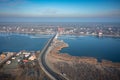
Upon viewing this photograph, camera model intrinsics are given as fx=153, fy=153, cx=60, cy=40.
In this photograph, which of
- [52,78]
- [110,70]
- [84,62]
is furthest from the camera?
[84,62]

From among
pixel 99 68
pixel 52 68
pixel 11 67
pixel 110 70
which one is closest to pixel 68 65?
pixel 52 68

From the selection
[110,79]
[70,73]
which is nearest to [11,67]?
[70,73]

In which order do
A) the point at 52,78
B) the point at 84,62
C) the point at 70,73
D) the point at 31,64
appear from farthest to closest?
the point at 84,62 → the point at 31,64 → the point at 70,73 → the point at 52,78

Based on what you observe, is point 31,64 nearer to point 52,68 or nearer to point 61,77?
point 52,68

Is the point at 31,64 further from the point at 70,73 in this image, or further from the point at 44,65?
the point at 70,73

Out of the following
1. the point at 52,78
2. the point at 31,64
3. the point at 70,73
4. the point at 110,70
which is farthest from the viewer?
the point at 31,64

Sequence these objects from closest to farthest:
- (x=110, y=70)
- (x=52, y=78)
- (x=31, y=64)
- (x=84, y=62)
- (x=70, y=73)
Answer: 1. (x=52, y=78)
2. (x=70, y=73)
3. (x=110, y=70)
4. (x=31, y=64)
5. (x=84, y=62)

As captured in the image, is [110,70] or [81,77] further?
[110,70]

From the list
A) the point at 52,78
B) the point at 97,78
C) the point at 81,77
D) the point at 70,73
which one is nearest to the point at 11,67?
the point at 52,78

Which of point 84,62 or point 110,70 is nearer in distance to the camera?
point 110,70
